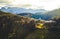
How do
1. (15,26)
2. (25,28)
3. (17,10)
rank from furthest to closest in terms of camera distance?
(17,10)
(15,26)
(25,28)

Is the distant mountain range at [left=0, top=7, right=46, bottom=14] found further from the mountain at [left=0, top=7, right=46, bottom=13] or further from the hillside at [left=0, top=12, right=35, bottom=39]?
the hillside at [left=0, top=12, right=35, bottom=39]

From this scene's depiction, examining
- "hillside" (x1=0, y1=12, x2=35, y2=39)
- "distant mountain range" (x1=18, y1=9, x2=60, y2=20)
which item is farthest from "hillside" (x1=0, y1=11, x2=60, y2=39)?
"distant mountain range" (x1=18, y1=9, x2=60, y2=20)

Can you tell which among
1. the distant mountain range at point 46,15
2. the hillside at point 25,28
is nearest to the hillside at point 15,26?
the hillside at point 25,28

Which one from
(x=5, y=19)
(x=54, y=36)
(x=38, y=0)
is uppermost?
(x=38, y=0)

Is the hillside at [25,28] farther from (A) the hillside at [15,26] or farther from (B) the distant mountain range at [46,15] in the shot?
(B) the distant mountain range at [46,15]

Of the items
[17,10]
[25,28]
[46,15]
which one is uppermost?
[17,10]

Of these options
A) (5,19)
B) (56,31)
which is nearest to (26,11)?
(5,19)

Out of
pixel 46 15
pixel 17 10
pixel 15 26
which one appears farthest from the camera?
pixel 17 10

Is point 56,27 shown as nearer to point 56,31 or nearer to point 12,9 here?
point 56,31

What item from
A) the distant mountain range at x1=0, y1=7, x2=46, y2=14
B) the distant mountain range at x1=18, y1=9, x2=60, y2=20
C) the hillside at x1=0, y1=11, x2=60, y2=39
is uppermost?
the distant mountain range at x1=0, y1=7, x2=46, y2=14

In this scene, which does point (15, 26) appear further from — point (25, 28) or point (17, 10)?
point (17, 10)

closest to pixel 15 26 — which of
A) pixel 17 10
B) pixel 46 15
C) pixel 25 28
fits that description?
pixel 25 28
